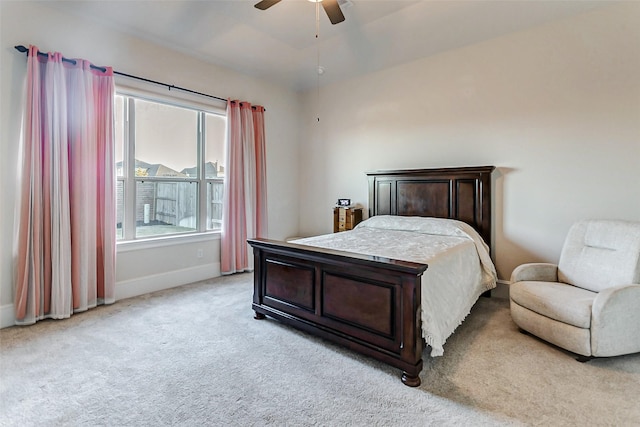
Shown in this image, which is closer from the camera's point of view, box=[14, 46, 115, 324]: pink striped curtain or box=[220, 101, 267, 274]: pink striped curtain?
box=[14, 46, 115, 324]: pink striped curtain

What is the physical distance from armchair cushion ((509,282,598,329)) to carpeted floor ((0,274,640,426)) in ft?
0.94

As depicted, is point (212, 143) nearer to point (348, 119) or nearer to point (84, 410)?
point (348, 119)

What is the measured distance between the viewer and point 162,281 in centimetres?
391

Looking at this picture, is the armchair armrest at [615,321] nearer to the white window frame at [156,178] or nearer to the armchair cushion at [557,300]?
the armchair cushion at [557,300]

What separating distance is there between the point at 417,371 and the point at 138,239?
3.39 meters

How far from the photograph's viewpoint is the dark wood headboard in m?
3.68

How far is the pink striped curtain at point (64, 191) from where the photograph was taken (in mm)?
2801

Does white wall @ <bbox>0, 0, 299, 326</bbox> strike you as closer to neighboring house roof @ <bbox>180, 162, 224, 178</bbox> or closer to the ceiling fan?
neighboring house roof @ <bbox>180, 162, 224, 178</bbox>

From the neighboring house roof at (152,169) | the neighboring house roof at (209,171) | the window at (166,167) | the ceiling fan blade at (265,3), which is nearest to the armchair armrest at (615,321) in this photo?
the ceiling fan blade at (265,3)

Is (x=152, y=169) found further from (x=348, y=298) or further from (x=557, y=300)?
(x=557, y=300)

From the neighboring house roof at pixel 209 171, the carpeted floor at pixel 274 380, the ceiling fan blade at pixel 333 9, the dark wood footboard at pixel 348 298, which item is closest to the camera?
the carpeted floor at pixel 274 380

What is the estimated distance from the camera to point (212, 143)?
14.8ft

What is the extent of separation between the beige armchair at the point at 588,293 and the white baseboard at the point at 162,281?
3.66 m

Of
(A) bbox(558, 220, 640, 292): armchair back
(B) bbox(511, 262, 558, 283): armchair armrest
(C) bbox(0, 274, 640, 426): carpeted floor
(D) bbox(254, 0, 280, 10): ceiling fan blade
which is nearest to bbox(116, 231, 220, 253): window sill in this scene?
(C) bbox(0, 274, 640, 426): carpeted floor
